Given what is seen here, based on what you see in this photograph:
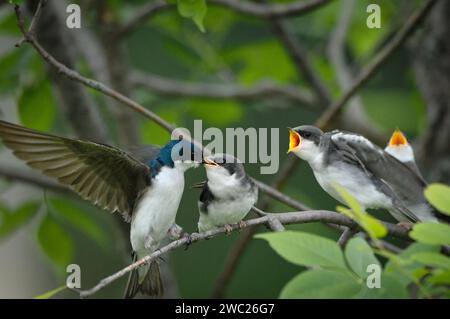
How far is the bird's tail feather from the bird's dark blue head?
264 millimetres

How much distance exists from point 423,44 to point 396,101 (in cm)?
103

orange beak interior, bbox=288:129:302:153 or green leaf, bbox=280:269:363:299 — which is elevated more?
orange beak interior, bbox=288:129:302:153

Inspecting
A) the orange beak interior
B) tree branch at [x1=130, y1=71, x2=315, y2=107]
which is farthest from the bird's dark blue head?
tree branch at [x1=130, y1=71, x2=315, y2=107]

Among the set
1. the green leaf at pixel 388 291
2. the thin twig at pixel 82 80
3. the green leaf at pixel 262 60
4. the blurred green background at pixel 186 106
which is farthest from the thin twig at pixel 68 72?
the green leaf at pixel 262 60

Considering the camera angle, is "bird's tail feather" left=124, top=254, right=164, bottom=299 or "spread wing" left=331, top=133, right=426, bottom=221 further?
"bird's tail feather" left=124, top=254, right=164, bottom=299

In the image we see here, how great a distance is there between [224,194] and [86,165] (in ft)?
0.95

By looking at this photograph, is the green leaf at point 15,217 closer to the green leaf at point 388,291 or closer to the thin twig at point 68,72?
the thin twig at point 68,72

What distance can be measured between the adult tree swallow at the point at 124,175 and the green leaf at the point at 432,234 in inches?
27.4

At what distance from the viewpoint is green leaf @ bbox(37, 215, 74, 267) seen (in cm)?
239

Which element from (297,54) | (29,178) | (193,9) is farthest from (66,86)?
(193,9)

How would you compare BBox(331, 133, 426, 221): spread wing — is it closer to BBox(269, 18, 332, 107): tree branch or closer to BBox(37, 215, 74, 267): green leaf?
BBox(37, 215, 74, 267): green leaf

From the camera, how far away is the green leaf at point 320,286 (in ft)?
3.34

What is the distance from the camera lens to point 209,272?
4.79 meters

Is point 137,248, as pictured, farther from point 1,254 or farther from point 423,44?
point 1,254
